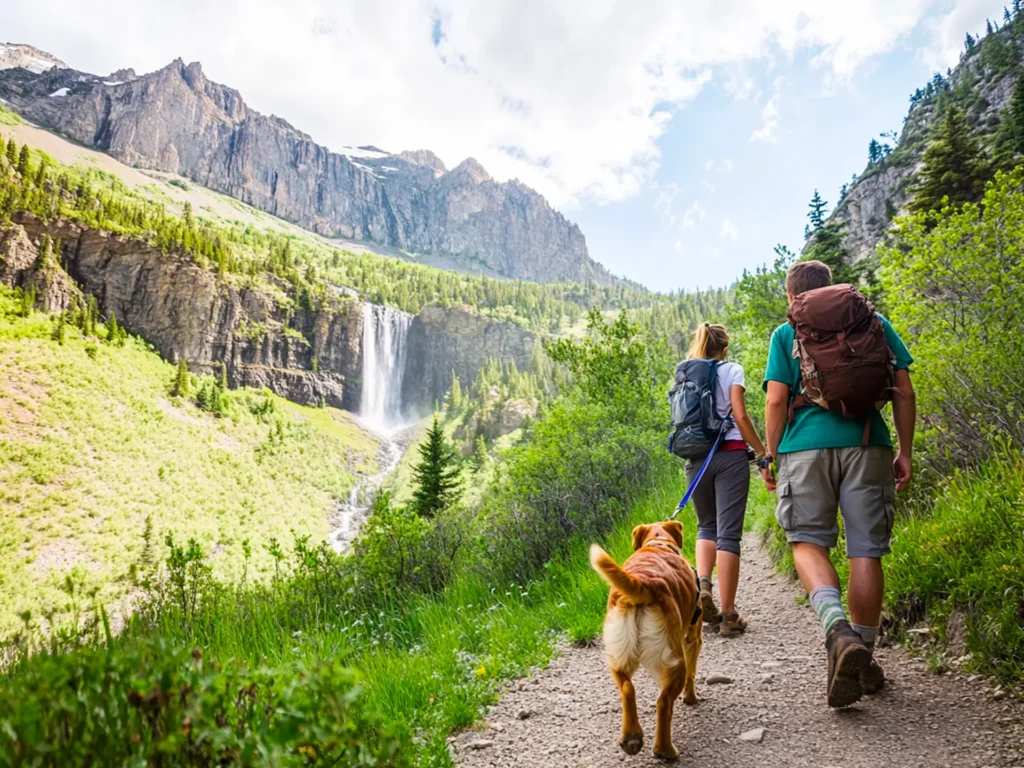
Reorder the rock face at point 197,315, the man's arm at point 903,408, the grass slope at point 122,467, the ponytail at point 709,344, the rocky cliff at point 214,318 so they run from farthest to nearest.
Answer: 1. the rock face at point 197,315
2. the rocky cliff at point 214,318
3. the grass slope at point 122,467
4. the ponytail at point 709,344
5. the man's arm at point 903,408

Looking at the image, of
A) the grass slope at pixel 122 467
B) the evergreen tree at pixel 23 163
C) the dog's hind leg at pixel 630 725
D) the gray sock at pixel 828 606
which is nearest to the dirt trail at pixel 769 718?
the dog's hind leg at pixel 630 725

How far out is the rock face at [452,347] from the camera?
399 ft

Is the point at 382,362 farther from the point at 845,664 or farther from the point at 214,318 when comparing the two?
the point at 845,664

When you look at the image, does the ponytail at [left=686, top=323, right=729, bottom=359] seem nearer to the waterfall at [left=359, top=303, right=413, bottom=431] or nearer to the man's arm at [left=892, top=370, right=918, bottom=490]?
the man's arm at [left=892, top=370, right=918, bottom=490]

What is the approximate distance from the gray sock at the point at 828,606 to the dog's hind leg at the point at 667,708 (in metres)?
0.71

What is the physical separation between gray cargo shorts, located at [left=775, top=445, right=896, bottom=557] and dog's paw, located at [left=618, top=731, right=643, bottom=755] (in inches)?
49.1

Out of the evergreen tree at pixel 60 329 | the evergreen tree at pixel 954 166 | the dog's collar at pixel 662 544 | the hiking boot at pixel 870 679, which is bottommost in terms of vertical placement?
the hiking boot at pixel 870 679

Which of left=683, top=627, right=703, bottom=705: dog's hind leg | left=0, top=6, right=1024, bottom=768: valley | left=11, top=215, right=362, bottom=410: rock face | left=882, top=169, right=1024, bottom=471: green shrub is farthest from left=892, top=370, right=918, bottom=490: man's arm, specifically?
left=11, top=215, right=362, bottom=410: rock face

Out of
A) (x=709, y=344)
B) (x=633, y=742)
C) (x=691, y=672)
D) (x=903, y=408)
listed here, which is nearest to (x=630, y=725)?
(x=633, y=742)

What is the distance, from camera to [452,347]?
125 meters

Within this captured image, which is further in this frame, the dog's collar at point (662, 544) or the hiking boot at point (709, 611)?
the hiking boot at point (709, 611)

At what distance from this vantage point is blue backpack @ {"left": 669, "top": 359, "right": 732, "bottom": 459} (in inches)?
154

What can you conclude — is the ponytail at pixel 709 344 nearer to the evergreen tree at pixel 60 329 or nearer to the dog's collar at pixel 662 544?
the dog's collar at pixel 662 544

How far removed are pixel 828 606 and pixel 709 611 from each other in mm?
1324
